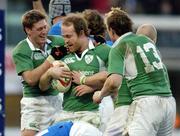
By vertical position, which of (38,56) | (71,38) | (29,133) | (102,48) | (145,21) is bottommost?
(145,21)

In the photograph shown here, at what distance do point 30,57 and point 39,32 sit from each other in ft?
1.01

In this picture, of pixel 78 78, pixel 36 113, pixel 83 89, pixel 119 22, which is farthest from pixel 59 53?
pixel 36 113

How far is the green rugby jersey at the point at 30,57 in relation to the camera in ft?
33.9

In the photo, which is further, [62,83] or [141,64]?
[62,83]

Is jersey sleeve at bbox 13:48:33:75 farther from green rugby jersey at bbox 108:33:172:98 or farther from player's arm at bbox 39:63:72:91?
green rugby jersey at bbox 108:33:172:98

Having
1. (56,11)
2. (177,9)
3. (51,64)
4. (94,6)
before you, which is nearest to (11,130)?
(94,6)

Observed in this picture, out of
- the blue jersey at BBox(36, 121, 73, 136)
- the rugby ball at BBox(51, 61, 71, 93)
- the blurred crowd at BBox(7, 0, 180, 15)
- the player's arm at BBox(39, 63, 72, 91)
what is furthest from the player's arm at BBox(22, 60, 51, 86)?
the blurred crowd at BBox(7, 0, 180, 15)

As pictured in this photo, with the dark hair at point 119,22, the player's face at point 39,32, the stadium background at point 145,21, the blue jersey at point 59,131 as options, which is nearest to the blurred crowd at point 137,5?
the stadium background at point 145,21

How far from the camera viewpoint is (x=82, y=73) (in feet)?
31.9

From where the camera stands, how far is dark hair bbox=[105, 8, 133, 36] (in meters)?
9.62

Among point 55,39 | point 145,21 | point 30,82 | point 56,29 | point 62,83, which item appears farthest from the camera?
point 145,21

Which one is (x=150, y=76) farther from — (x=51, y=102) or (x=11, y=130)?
(x=11, y=130)

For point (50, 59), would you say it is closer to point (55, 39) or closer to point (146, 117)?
point (55, 39)

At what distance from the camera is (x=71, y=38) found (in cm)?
968
